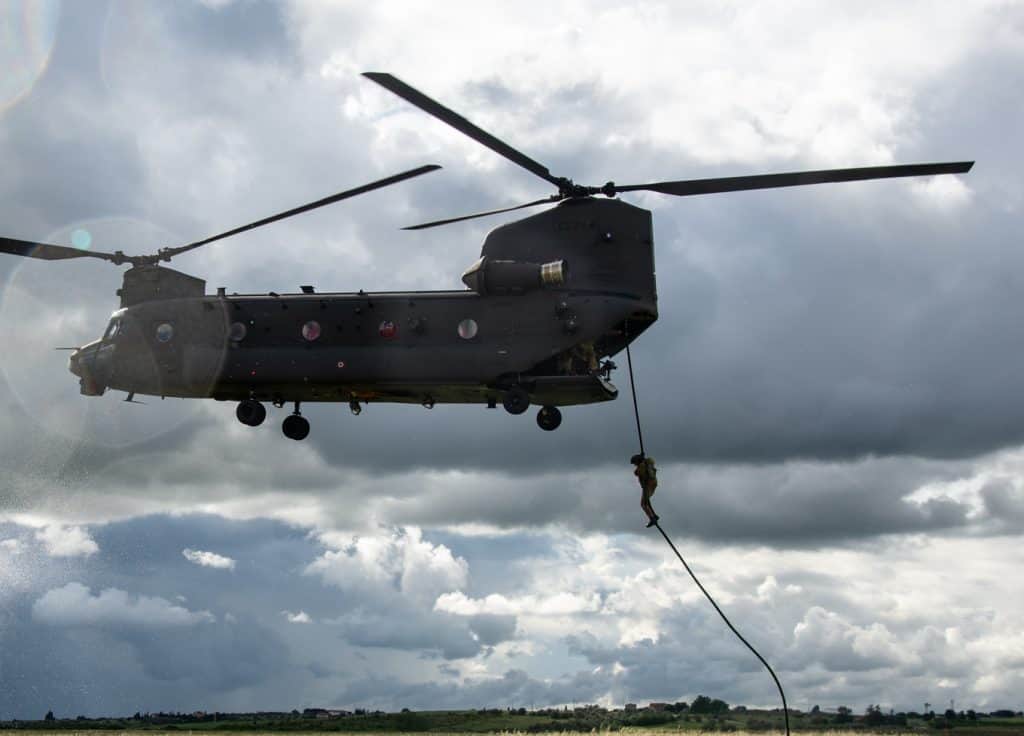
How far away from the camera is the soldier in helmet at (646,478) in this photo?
2636 cm

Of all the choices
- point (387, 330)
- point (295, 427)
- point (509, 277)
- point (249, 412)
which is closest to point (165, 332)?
point (249, 412)

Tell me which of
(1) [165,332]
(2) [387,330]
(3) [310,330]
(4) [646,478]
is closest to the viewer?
(4) [646,478]

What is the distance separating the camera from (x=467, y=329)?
1198 inches

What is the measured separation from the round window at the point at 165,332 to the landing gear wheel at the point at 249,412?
307 cm

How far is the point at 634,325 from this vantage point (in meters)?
30.5

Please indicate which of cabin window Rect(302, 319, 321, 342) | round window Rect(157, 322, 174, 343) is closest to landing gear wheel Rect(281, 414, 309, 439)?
cabin window Rect(302, 319, 321, 342)

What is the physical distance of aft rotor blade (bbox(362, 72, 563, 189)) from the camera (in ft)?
86.3

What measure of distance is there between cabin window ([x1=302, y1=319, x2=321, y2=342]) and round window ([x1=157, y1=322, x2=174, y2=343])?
14.7 ft

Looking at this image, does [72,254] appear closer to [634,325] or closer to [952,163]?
[634,325]

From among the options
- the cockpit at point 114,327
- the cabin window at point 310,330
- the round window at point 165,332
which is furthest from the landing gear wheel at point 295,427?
the cockpit at point 114,327

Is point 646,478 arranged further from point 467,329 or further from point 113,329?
point 113,329

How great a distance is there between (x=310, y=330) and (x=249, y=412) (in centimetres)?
334

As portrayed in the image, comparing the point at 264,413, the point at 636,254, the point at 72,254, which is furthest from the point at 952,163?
the point at 72,254

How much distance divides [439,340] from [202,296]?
28.2 feet
